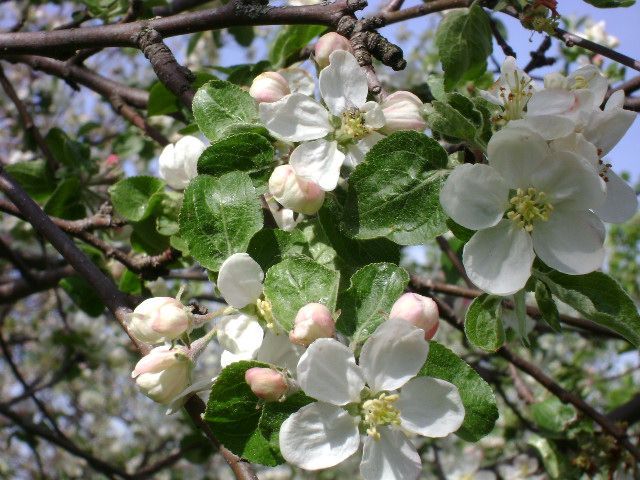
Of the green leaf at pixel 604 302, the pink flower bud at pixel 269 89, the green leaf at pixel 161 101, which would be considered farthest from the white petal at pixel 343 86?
the green leaf at pixel 161 101

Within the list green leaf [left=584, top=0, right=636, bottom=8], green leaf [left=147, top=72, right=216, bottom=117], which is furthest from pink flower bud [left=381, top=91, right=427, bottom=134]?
green leaf [left=147, top=72, right=216, bottom=117]

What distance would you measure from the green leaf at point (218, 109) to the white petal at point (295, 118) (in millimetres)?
97

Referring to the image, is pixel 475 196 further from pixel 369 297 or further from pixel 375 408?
pixel 375 408

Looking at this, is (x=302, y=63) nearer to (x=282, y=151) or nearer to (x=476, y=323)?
(x=282, y=151)

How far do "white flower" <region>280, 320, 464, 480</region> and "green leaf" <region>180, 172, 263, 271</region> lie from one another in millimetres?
271

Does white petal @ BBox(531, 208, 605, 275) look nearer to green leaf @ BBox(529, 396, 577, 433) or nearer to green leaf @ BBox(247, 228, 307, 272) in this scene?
green leaf @ BBox(247, 228, 307, 272)

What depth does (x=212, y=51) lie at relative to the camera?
5.54 metres

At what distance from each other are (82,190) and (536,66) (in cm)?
145

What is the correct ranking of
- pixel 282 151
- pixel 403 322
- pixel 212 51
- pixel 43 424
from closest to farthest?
pixel 403 322
pixel 282 151
pixel 43 424
pixel 212 51

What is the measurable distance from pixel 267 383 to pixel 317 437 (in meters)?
0.10

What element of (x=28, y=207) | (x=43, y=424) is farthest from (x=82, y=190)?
(x=43, y=424)

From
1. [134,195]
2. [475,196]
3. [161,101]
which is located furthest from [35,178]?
[475,196]

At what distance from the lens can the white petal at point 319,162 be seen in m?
1.08

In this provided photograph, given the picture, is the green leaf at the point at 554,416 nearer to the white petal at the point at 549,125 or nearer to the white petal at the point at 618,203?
the white petal at the point at 618,203
